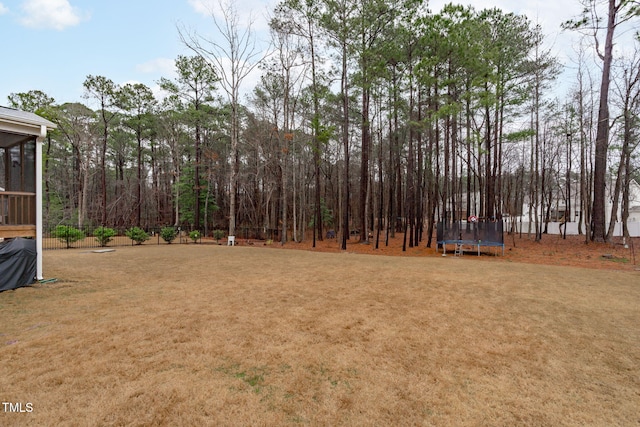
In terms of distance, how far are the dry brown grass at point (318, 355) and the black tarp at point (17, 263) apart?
0.51 metres

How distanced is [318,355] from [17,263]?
21.5 feet

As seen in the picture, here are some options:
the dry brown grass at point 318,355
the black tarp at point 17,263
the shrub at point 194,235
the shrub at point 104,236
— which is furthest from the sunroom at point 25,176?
the shrub at point 194,235

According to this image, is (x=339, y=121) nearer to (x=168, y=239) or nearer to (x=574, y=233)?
(x=168, y=239)

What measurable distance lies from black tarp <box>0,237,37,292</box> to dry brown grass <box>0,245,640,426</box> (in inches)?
20.1

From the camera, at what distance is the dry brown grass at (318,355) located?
6.86 ft

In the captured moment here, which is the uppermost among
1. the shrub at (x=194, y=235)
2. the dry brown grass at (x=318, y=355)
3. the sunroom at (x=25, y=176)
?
the sunroom at (x=25, y=176)

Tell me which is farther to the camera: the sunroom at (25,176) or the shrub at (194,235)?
the shrub at (194,235)

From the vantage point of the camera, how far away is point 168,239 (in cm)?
1589

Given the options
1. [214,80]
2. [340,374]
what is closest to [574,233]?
[340,374]

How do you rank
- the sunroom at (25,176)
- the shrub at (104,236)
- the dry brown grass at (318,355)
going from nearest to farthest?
the dry brown grass at (318,355)
the sunroom at (25,176)
the shrub at (104,236)

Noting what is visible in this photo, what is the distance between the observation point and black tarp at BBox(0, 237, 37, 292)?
17.5 feet

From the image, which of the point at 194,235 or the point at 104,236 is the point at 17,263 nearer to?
the point at 104,236

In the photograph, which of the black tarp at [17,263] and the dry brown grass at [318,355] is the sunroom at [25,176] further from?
the dry brown grass at [318,355]

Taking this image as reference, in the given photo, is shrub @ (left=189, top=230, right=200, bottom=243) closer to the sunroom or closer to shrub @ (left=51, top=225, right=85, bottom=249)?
shrub @ (left=51, top=225, right=85, bottom=249)
